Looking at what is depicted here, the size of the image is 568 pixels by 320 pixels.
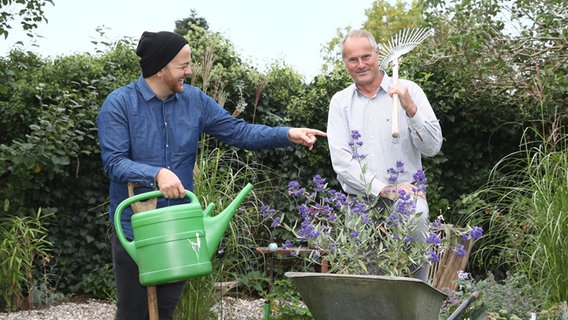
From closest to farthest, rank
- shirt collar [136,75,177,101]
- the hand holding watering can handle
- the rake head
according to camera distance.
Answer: the hand holding watering can handle → shirt collar [136,75,177,101] → the rake head

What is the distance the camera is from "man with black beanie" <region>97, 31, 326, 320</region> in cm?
293

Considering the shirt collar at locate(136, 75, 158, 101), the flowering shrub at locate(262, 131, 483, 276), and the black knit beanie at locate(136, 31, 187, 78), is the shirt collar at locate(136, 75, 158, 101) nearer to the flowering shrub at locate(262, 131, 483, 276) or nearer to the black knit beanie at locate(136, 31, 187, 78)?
the black knit beanie at locate(136, 31, 187, 78)

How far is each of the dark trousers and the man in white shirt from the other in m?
0.86

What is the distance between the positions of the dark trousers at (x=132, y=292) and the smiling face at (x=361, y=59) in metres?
1.15

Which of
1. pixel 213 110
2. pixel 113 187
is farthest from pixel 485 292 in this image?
pixel 113 187

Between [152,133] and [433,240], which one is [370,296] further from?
[152,133]

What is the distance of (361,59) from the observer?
330cm

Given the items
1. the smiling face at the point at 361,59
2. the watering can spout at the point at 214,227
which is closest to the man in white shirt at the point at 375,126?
the smiling face at the point at 361,59

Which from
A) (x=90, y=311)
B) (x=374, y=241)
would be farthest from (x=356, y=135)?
(x=90, y=311)

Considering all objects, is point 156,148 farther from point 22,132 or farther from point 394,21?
point 394,21

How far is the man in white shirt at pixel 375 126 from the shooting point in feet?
10.6

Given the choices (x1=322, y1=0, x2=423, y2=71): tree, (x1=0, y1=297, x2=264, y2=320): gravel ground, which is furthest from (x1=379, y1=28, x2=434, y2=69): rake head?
(x1=322, y1=0, x2=423, y2=71): tree

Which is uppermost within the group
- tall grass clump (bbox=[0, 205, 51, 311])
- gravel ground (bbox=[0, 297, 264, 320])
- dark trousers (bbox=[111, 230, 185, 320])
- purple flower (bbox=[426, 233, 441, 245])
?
purple flower (bbox=[426, 233, 441, 245])

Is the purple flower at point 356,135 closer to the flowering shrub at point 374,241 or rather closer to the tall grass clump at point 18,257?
the flowering shrub at point 374,241
